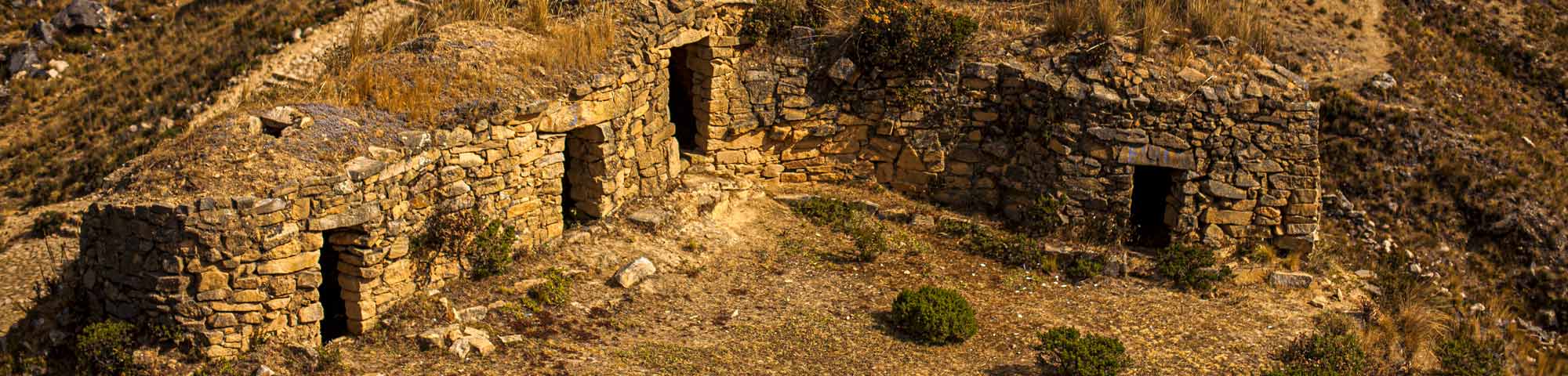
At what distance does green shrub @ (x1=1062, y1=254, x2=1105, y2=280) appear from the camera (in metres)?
14.0

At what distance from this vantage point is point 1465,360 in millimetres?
12430

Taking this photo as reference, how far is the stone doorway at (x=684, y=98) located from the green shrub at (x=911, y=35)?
7.24 feet

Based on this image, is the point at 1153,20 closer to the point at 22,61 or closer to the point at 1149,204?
the point at 1149,204

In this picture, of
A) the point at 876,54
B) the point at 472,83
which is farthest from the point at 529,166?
the point at 876,54

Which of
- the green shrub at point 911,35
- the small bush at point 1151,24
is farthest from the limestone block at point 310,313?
the small bush at point 1151,24

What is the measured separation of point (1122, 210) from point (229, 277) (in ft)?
32.8

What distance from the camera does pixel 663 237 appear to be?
1400 cm

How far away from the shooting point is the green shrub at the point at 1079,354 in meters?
11.2

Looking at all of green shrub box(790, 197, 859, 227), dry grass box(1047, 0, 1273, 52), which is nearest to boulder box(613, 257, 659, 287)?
green shrub box(790, 197, 859, 227)

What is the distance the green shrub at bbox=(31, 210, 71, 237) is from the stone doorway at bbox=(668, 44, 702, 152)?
9.96 meters

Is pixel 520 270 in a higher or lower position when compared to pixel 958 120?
lower

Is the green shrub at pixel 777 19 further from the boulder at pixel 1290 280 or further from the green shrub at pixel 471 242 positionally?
the boulder at pixel 1290 280

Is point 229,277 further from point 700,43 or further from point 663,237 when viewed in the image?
point 700,43

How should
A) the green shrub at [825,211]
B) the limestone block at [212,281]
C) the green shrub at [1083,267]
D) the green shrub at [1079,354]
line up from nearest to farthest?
1. the limestone block at [212,281]
2. the green shrub at [1079,354]
3. the green shrub at [1083,267]
4. the green shrub at [825,211]
